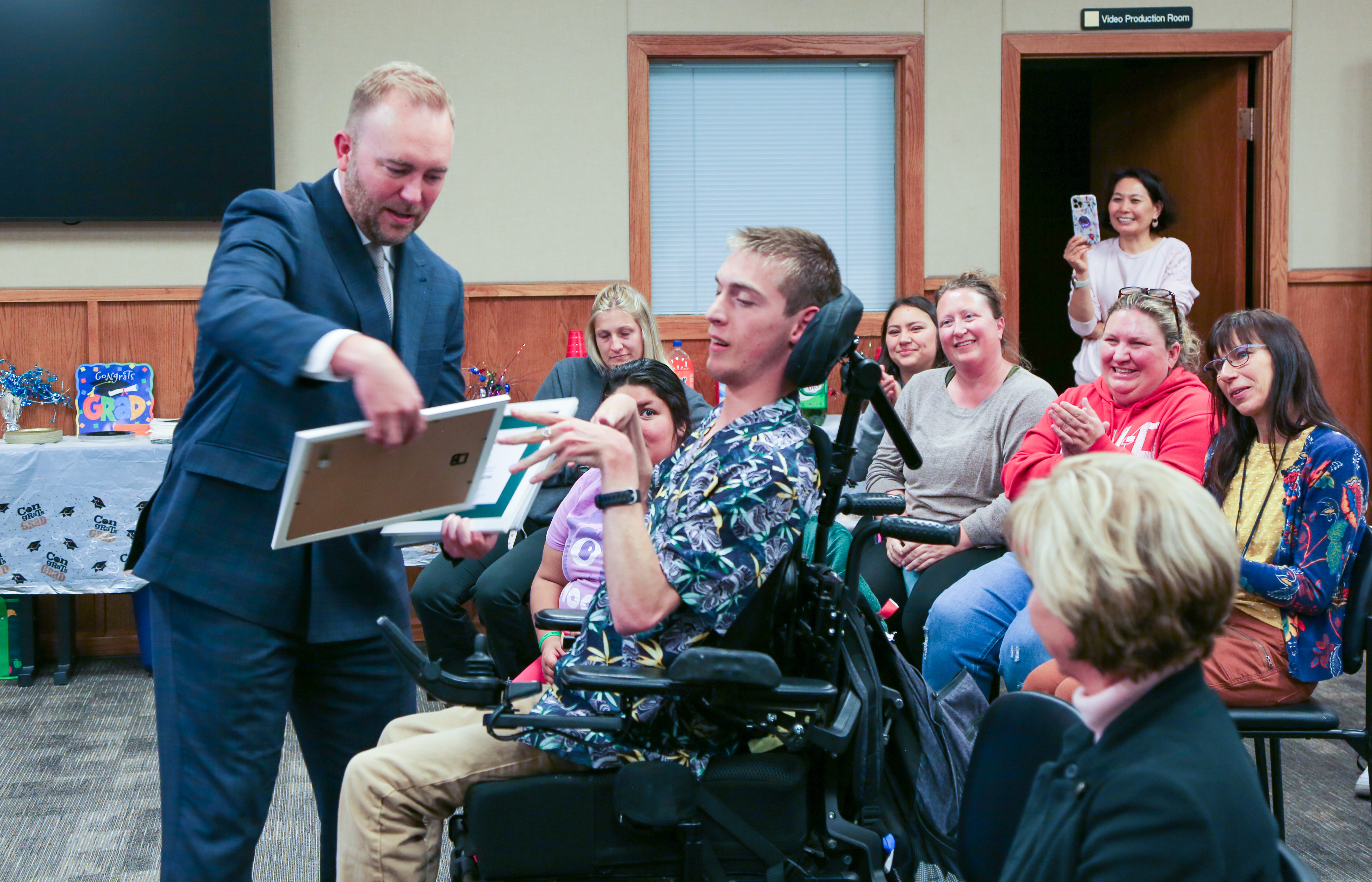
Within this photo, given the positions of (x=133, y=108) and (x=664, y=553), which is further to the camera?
(x=133, y=108)

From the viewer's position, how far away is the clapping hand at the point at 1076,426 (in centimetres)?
231

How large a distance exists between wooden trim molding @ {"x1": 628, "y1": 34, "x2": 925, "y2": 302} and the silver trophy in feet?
7.62

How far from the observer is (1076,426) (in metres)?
2.33

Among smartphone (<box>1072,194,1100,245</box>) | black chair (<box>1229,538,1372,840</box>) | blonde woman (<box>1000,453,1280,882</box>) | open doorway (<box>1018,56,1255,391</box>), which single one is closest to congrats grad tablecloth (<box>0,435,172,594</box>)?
black chair (<box>1229,538,1372,840</box>)

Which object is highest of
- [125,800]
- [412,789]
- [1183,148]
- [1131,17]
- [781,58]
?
[1131,17]

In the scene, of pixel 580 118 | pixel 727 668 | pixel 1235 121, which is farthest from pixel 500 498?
pixel 1235 121

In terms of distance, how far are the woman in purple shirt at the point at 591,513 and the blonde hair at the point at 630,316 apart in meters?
0.91

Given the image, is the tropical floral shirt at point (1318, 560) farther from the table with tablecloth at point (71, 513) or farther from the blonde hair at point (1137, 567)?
the table with tablecloth at point (71, 513)

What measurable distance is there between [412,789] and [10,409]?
3.30 m

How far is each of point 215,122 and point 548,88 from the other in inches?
49.8

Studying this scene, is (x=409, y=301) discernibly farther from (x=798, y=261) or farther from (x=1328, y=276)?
(x=1328, y=276)

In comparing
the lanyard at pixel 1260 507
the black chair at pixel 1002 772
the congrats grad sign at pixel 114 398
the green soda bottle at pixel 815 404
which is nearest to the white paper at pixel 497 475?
the black chair at pixel 1002 772

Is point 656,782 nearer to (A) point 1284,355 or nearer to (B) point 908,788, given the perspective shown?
(B) point 908,788

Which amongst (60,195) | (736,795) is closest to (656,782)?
(736,795)
